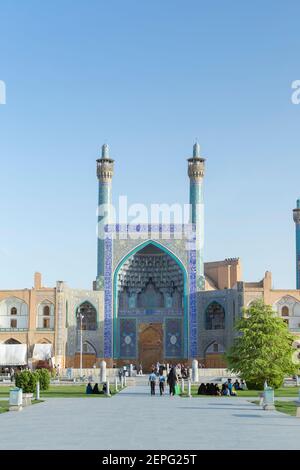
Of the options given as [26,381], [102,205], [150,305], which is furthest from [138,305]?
[26,381]

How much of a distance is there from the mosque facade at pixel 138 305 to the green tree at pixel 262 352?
1696 cm

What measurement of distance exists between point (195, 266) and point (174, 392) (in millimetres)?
24383

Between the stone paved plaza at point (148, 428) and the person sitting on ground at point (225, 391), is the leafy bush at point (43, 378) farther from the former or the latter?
the stone paved plaza at point (148, 428)

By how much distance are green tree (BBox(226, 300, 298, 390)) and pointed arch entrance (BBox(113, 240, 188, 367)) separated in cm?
2041

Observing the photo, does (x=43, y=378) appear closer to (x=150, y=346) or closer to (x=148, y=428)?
(x=148, y=428)

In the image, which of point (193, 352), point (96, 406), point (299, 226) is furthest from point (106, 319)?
point (96, 406)

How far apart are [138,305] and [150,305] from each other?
35.3 inches

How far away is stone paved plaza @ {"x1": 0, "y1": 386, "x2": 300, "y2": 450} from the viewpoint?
10.1m

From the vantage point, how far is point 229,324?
4812cm

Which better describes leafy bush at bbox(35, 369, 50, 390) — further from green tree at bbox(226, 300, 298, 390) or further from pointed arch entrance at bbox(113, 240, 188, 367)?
pointed arch entrance at bbox(113, 240, 188, 367)

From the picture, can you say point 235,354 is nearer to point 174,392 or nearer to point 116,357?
point 174,392

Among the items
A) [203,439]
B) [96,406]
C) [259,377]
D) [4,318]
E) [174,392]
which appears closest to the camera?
[203,439]

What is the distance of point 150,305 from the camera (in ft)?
174
